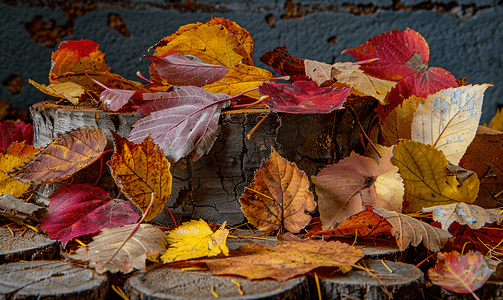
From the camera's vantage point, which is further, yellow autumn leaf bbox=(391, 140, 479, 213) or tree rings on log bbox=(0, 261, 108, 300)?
yellow autumn leaf bbox=(391, 140, 479, 213)

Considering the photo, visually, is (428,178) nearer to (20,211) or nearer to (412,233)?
(412,233)

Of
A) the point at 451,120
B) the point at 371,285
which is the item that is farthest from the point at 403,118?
the point at 371,285

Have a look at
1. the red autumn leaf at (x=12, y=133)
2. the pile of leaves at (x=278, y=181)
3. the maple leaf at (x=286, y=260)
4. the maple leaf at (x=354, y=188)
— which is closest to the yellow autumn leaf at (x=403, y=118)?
the pile of leaves at (x=278, y=181)

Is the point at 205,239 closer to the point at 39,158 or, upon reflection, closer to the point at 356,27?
the point at 39,158

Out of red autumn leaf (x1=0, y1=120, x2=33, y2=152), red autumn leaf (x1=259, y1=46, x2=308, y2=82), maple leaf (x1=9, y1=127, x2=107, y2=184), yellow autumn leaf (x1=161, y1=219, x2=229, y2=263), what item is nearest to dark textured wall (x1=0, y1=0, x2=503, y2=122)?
red autumn leaf (x1=0, y1=120, x2=33, y2=152)

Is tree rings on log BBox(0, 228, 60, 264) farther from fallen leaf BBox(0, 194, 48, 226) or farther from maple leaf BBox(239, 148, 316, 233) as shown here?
maple leaf BBox(239, 148, 316, 233)
